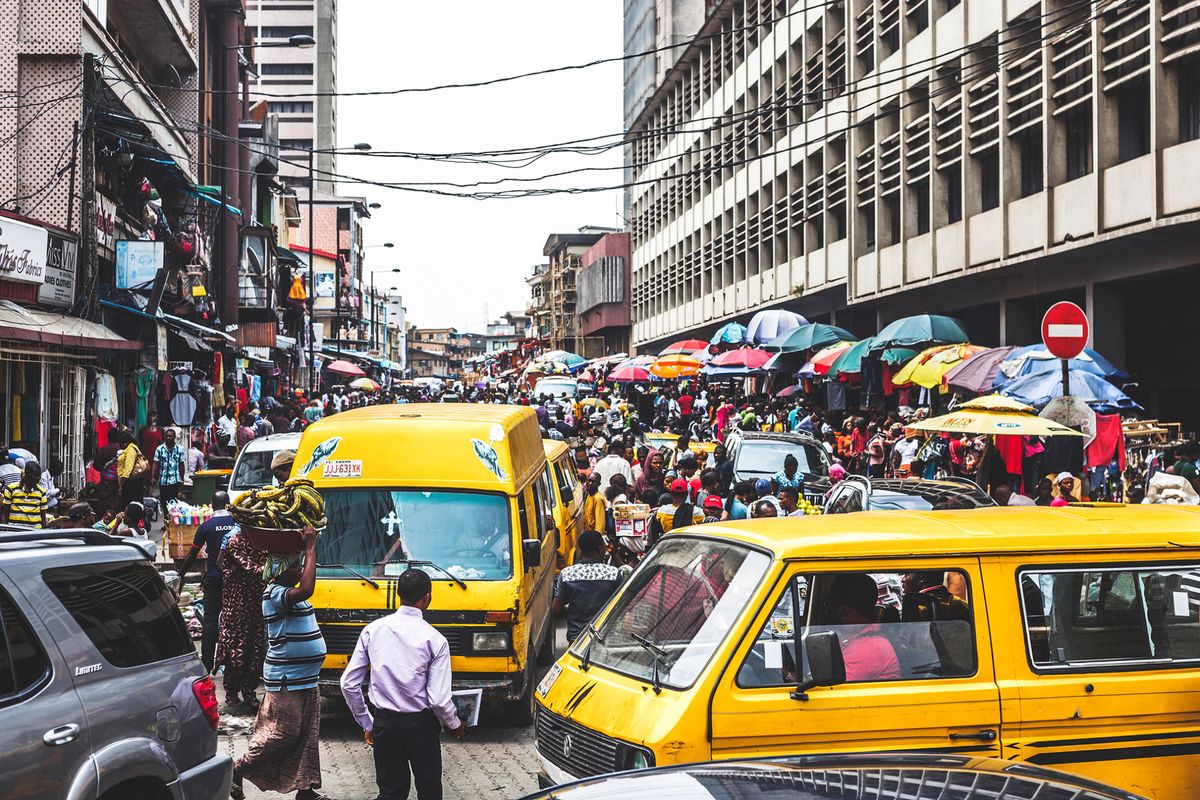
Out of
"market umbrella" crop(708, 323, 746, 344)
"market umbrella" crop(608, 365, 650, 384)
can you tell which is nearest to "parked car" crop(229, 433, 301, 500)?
"market umbrella" crop(708, 323, 746, 344)

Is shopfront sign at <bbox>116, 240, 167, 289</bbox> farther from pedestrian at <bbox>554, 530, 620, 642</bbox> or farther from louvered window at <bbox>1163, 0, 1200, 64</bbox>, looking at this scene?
louvered window at <bbox>1163, 0, 1200, 64</bbox>

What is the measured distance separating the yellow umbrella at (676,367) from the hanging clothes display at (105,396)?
13.6 meters

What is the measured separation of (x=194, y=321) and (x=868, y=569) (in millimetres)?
28728

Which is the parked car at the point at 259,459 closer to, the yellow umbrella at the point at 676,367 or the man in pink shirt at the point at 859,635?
the man in pink shirt at the point at 859,635

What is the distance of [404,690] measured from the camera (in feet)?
21.1

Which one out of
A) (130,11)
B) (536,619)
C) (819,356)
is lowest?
(536,619)

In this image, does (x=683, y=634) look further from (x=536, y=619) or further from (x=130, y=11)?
(x=130, y=11)

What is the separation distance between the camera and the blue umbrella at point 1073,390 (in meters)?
13.9

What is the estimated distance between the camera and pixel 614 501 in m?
15.3

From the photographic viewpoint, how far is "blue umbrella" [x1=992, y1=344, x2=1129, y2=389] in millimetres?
14695

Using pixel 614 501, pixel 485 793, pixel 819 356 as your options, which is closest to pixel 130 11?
pixel 819 356

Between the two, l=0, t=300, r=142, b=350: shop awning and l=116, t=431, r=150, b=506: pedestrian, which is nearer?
l=0, t=300, r=142, b=350: shop awning

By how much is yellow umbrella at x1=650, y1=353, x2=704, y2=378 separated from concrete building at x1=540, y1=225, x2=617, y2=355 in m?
76.9

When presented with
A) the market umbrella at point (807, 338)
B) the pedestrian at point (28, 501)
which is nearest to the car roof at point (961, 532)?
the pedestrian at point (28, 501)
